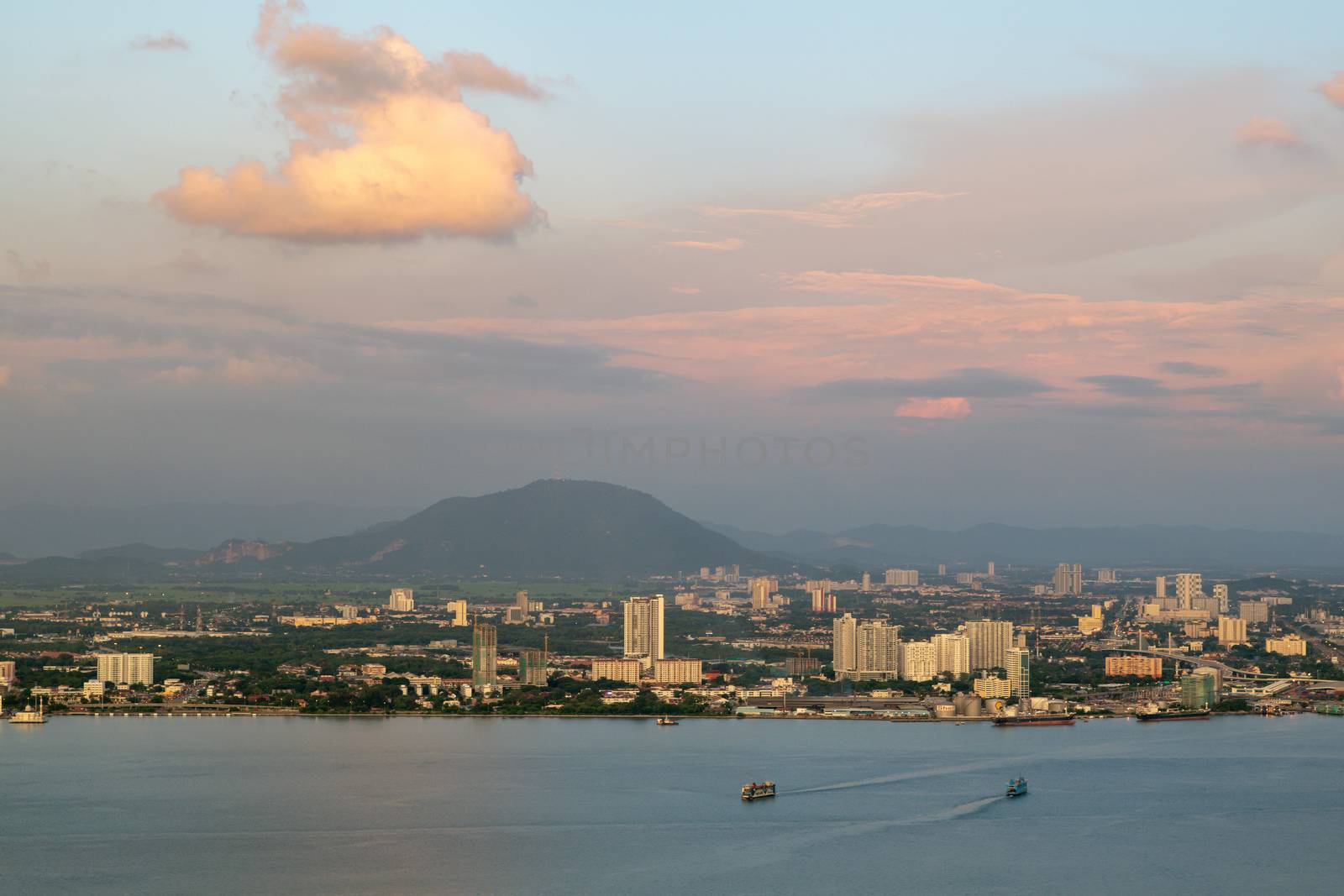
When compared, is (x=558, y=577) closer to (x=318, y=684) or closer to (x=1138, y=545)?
(x=318, y=684)

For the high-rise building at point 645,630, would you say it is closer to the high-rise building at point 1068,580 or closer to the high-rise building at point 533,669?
the high-rise building at point 533,669

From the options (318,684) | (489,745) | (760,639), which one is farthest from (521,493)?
(489,745)

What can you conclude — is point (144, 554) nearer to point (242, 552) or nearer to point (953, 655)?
point (242, 552)

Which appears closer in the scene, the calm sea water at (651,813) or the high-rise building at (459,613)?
the calm sea water at (651,813)

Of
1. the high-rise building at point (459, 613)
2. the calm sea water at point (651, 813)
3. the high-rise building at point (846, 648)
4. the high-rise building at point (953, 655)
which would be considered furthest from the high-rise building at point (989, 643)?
the high-rise building at point (459, 613)

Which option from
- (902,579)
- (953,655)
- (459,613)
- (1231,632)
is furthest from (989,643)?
(902,579)

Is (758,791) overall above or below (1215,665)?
below
